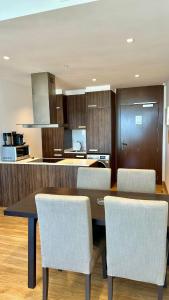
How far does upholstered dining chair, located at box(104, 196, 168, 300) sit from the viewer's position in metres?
1.46

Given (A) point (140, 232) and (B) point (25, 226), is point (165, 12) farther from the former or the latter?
(B) point (25, 226)

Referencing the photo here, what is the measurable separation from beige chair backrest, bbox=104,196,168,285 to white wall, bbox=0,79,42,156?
3245mm

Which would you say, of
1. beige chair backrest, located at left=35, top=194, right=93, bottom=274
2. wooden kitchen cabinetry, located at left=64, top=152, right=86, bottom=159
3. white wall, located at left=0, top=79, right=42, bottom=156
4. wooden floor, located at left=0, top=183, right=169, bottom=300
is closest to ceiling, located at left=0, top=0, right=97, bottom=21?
beige chair backrest, located at left=35, top=194, right=93, bottom=274

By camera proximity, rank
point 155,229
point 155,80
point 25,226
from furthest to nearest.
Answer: point 155,80 < point 25,226 < point 155,229

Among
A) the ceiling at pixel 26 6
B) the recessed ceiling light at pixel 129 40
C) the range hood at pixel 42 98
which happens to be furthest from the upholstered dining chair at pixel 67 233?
the range hood at pixel 42 98

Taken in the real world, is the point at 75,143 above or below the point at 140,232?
above

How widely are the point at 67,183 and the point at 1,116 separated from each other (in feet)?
5.95

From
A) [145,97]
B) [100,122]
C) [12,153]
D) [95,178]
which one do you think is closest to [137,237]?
[95,178]

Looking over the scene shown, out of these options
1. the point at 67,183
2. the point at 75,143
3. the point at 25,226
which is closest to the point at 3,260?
the point at 25,226

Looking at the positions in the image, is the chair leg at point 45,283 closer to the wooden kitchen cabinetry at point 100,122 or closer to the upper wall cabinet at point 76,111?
the wooden kitchen cabinetry at point 100,122

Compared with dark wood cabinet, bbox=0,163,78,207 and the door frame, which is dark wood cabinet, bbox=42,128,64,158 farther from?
dark wood cabinet, bbox=0,163,78,207

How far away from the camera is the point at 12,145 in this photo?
418cm

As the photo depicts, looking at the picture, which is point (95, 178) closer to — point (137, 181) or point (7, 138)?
point (137, 181)

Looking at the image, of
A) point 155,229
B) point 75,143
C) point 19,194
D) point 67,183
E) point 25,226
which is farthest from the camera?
point 75,143
